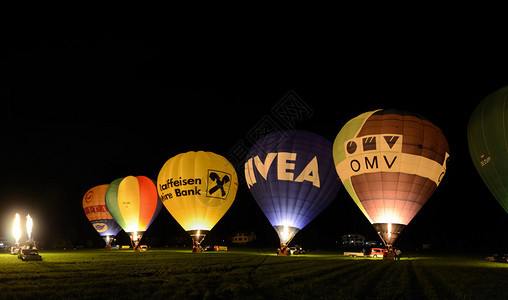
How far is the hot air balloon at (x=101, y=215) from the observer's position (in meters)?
43.4

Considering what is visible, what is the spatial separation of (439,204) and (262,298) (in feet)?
218

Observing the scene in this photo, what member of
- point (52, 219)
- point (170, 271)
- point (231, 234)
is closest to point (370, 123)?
point (170, 271)

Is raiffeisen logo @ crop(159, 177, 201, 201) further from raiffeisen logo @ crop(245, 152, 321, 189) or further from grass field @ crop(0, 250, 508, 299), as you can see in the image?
grass field @ crop(0, 250, 508, 299)

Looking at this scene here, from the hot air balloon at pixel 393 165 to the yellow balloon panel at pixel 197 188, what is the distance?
985 centimetres

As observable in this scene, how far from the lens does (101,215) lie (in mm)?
43562

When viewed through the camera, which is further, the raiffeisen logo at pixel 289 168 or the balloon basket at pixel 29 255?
the raiffeisen logo at pixel 289 168

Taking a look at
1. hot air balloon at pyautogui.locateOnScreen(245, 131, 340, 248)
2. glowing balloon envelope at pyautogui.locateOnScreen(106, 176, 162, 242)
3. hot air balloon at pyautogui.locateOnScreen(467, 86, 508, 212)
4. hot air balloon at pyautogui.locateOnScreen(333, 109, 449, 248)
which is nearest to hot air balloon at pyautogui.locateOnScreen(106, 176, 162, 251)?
glowing balloon envelope at pyautogui.locateOnScreen(106, 176, 162, 242)

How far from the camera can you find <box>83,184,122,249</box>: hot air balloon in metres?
43.4

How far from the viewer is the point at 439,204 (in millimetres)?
68375

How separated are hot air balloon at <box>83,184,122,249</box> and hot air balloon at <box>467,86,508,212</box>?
33.7 metres

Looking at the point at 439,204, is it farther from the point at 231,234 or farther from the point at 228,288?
the point at 228,288

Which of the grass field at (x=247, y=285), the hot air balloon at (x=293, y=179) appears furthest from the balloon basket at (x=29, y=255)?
the hot air balloon at (x=293, y=179)

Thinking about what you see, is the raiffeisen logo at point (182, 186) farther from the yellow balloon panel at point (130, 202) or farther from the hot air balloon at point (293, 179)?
the yellow balloon panel at point (130, 202)

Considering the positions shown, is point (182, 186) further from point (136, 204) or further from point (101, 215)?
point (101, 215)
